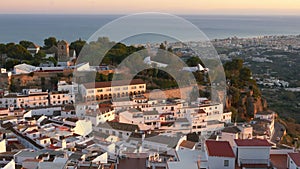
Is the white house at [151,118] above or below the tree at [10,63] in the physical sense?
below

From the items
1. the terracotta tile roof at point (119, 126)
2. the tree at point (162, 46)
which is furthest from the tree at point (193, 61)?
the terracotta tile roof at point (119, 126)

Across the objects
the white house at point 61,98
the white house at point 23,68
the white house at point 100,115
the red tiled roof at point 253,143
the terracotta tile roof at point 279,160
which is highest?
the white house at point 23,68

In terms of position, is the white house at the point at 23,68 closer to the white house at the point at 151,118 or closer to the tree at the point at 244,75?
the white house at the point at 151,118

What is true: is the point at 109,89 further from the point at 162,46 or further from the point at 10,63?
the point at 10,63

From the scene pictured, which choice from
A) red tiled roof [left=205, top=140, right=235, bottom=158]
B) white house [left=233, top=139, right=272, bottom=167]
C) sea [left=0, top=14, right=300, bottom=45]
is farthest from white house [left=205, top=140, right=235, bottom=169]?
sea [left=0, top=14, right=300, bottom=45]

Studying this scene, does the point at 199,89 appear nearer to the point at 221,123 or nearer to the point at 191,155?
the point at 221,123

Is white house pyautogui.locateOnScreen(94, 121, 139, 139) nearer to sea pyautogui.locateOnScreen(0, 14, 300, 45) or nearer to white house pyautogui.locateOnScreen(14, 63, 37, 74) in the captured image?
white house pyautogui.locateOnScreen(14, 63, 37, 74)

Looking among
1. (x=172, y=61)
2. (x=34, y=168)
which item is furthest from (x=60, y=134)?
(x=172, y=61)
